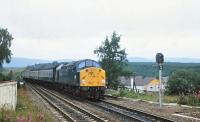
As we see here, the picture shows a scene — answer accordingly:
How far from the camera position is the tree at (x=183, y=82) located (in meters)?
39.9

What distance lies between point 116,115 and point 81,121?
2.85m

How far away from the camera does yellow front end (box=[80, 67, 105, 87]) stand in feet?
112

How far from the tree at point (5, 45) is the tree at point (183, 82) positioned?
189ft

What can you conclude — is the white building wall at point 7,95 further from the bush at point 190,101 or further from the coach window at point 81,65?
the coach window at point 81,65

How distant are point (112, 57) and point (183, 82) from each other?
3986 centimetres

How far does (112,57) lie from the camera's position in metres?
79.3

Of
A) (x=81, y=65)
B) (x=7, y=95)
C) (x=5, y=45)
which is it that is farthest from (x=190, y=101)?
(x=5, y=45)

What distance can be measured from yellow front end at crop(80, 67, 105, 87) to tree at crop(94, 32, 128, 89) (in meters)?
38.9

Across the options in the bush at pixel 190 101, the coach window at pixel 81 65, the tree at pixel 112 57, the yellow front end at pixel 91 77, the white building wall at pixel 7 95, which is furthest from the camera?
the tree at pixel 112 57

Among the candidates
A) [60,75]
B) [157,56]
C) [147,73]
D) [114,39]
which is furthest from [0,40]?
[147,73]

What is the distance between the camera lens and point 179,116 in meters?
20.5

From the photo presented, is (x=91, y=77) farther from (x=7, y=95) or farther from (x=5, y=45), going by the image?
(x=5, y=45)

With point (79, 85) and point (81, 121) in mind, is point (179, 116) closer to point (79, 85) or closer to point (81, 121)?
point (81, 121)

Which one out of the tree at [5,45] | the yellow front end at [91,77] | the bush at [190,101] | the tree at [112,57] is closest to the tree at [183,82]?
the yellow front end at [91,77]
